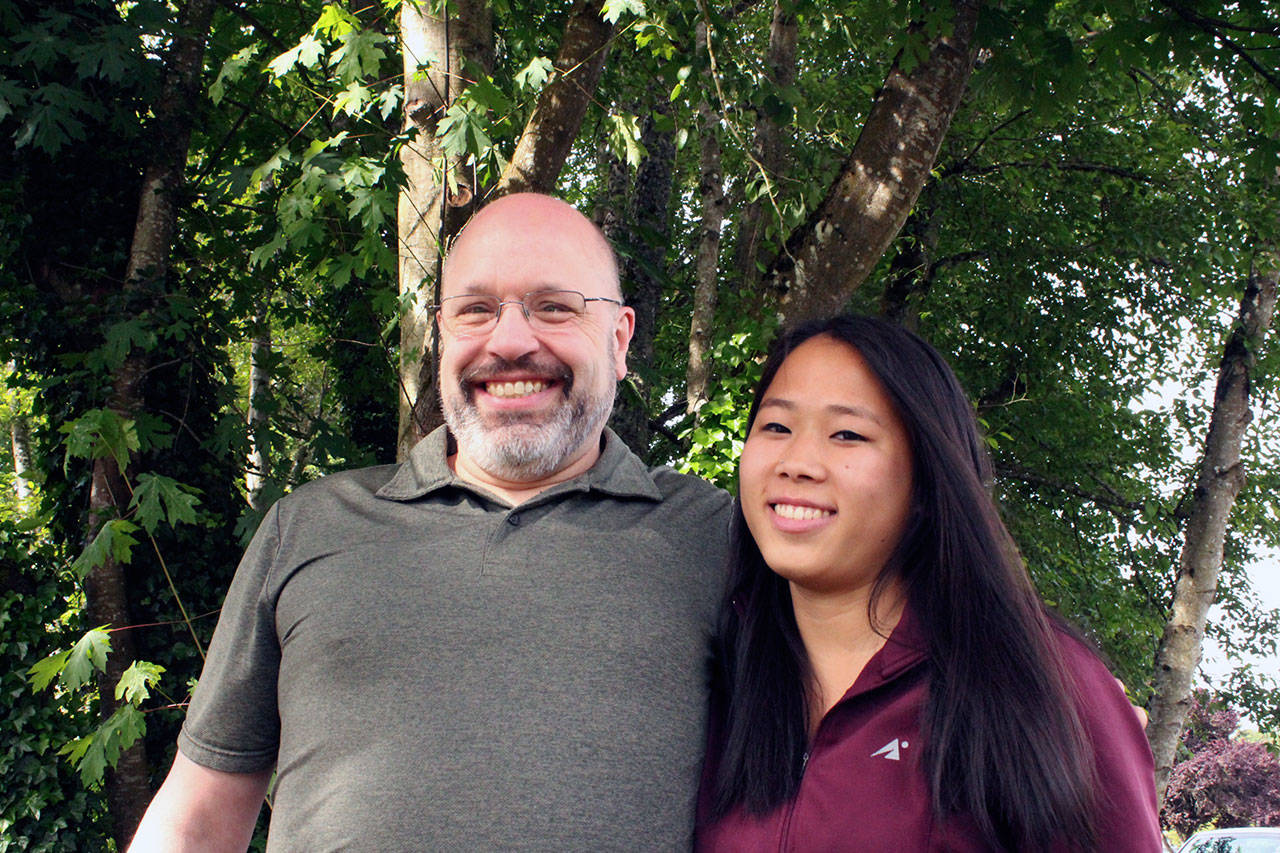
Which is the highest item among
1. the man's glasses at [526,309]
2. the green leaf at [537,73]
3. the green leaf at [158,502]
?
the green leaf at [537,73]

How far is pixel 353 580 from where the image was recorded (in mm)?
2016

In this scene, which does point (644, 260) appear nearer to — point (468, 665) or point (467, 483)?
point (467, 483)

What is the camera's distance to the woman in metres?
1.54

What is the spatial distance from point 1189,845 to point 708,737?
9120mm

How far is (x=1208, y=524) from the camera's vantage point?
830 cm

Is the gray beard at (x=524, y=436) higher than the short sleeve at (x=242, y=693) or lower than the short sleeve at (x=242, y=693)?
higher

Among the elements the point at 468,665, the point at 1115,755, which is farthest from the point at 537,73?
the point at 1115,755

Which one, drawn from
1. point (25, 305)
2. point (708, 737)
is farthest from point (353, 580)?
point (25, 305)

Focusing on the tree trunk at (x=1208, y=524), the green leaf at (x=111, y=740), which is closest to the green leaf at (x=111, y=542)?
the green leaf at (x=111, y=740)

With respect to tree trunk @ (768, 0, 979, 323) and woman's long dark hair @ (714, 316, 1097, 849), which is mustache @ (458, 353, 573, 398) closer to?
woman's long dark hair @ (714, 316, 1097, 849)

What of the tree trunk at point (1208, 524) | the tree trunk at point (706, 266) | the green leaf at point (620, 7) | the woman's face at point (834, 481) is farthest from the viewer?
the tree trunk at point (1208, 524)

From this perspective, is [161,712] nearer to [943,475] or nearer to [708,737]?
[708,737]

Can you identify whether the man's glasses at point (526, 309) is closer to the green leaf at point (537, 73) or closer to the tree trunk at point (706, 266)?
the green leaf at point (537, 73)

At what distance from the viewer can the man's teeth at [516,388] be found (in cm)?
221
